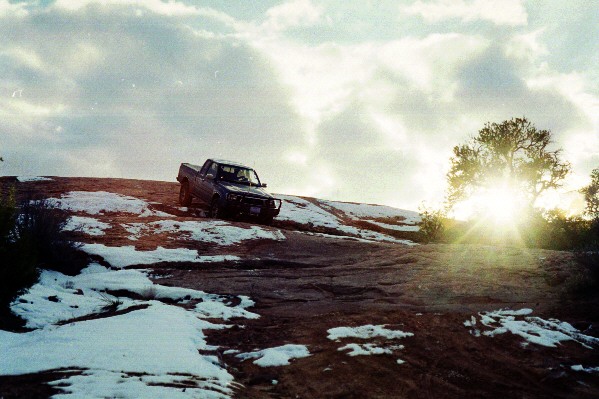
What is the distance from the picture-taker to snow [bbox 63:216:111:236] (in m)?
12.8

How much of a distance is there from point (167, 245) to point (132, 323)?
666cm

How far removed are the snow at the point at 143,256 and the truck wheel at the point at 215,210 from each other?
3.90 meters

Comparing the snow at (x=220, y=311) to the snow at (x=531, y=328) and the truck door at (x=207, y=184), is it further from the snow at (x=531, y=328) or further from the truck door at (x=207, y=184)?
the truck door at (x=207, y=184)

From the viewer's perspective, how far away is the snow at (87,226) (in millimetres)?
12785

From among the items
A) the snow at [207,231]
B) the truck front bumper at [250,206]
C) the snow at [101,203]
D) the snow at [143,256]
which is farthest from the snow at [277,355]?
the snow at [101,203]

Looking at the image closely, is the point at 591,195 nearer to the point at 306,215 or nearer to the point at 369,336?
→ the point at 306,215

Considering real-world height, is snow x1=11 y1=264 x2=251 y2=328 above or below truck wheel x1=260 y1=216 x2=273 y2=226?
below

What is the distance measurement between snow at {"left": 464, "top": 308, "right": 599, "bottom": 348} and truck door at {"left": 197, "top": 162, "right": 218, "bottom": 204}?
11.8m

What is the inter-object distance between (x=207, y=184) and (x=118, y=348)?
12.6m

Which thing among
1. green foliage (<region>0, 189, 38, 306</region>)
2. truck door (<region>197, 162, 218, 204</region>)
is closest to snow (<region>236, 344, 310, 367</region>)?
green foliage (<region>0, 189, 38, 306</region>)

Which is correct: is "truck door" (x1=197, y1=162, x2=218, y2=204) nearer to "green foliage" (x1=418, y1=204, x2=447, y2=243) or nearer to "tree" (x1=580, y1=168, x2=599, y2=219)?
"green foliage" (x1=418, y1=204, x2=447, y2=243)

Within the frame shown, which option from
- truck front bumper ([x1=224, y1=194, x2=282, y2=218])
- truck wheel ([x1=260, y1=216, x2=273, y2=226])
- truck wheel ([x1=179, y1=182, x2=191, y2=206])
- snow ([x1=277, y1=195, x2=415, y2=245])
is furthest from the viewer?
snow ([x1=277, y1=195, x2=415, y2=245])

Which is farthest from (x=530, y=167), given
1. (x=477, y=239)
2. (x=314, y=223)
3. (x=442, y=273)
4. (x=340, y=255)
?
(x=442, y=273)

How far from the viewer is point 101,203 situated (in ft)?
63.2
